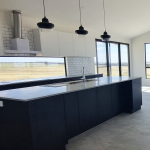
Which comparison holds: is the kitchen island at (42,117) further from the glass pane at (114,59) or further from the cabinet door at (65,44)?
the glass pane at (114,59)

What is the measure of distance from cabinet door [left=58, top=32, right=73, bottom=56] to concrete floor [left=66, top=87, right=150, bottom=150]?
2529 mm

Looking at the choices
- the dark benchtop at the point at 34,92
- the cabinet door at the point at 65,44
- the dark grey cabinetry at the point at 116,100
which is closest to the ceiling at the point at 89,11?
the cabinet door at the point at 65,44

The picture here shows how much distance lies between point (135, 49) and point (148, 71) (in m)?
1.40

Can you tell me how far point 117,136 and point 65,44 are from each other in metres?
3.19

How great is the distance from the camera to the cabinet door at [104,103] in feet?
9.98

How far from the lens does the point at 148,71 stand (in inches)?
318

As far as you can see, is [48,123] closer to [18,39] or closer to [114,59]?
[18,39]

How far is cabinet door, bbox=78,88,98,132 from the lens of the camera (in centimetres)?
268

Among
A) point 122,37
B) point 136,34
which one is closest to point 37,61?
point 122,37

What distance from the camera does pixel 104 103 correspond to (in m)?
3.16

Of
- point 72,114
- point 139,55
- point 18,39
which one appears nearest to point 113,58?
point 139,55

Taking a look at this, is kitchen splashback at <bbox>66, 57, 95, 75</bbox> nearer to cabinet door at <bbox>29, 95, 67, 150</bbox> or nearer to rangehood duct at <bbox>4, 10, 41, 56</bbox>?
rangehood duct at <bbox>4, 10, 41, 56</bbox>

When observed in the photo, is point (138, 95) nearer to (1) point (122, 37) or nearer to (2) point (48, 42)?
(2) point (48, 42)

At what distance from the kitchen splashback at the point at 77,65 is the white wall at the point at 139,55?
3.48 m
